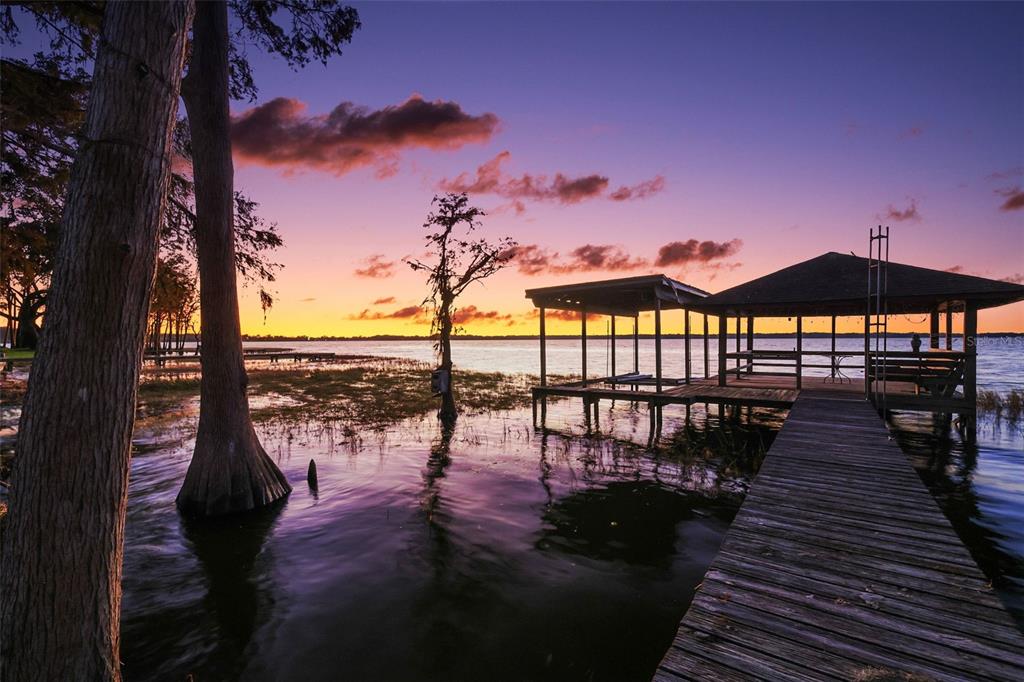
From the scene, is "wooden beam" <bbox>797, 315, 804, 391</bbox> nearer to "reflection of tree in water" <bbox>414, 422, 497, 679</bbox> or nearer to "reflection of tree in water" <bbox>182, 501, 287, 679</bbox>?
"reflection of tree in water" <bbox>414, 422, 497, 679</bbox>

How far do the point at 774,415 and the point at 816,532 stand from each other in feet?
58.6

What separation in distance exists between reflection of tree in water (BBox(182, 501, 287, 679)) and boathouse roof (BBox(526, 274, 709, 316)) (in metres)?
11.3

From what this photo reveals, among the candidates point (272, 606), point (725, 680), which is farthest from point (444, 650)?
point (725, 680)

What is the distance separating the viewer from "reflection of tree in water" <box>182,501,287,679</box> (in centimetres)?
509

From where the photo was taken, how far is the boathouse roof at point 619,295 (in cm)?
1477

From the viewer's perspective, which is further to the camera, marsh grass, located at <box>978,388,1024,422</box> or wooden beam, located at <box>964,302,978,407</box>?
marsh grass, located at <box>978,388,1024,422</box>

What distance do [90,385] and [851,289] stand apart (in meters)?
17.9

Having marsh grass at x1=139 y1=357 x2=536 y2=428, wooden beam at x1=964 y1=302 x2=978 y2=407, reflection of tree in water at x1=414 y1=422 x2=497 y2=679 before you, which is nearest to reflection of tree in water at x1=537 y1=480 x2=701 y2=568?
reflection of tree in water at x1=414 y1=422 x2=497 y2=679

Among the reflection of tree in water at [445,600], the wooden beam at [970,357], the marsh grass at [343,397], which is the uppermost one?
the wooden beam at [970,357]

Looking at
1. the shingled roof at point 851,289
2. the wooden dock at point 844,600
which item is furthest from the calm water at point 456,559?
the shingled roof at point 851,289

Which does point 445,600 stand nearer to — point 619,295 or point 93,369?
point 93,369

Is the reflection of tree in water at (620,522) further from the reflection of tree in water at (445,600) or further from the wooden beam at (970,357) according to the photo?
the wooden beam at (970,357)

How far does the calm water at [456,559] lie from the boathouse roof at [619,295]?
5.26 m

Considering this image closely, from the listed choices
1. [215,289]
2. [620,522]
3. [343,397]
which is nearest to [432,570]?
[620,522]
